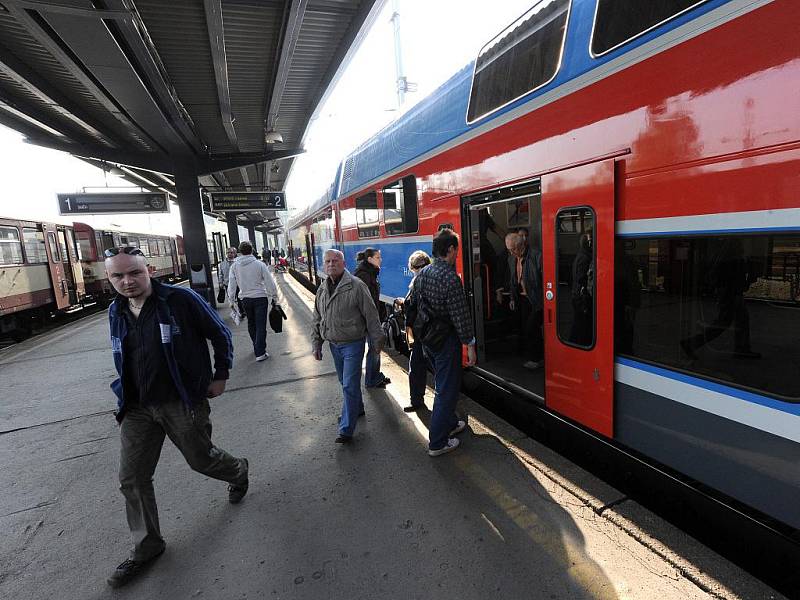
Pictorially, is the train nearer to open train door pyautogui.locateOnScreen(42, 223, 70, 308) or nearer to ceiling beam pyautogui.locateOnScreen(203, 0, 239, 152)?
open train door pyautogui.locateOnScreen(42, 223, 70, 308)

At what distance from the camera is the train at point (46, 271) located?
9891 millimetres

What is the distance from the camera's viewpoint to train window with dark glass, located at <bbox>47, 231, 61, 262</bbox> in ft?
39.3

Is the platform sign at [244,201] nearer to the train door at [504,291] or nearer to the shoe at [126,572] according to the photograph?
the train door at [504,291]

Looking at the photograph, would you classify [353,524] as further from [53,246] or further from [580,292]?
[53,246]

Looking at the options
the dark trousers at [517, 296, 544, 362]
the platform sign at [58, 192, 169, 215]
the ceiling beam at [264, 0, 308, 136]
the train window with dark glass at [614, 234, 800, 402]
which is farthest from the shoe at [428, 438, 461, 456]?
the platform sign at [58, 192, 169, 215]

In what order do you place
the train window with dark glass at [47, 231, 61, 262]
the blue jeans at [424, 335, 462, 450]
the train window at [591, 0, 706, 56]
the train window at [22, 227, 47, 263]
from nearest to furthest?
1. the train window at [591, 0, 706, 56]
2. the blue jeans at [424, 335, 462, 450]
3. the train window at [22, 227, 47, 263]
4. the train window with dark glass at [47, 231, 61, 262]

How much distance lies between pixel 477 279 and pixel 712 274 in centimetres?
225

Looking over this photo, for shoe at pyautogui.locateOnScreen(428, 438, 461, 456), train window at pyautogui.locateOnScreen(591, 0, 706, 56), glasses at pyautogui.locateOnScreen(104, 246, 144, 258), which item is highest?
train window at pyautogui.locateOnScreen(591, 0, 706, 56)

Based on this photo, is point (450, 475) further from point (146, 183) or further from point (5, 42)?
point (146, 183)

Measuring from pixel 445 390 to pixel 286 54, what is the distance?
5.38 metres

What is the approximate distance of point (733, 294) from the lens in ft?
6.89

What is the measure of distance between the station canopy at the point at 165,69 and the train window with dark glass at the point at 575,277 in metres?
4.13

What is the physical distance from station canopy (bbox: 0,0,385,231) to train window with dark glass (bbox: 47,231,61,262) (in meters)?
3.58

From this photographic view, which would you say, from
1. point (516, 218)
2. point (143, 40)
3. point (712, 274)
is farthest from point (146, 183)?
point (712, 274)
